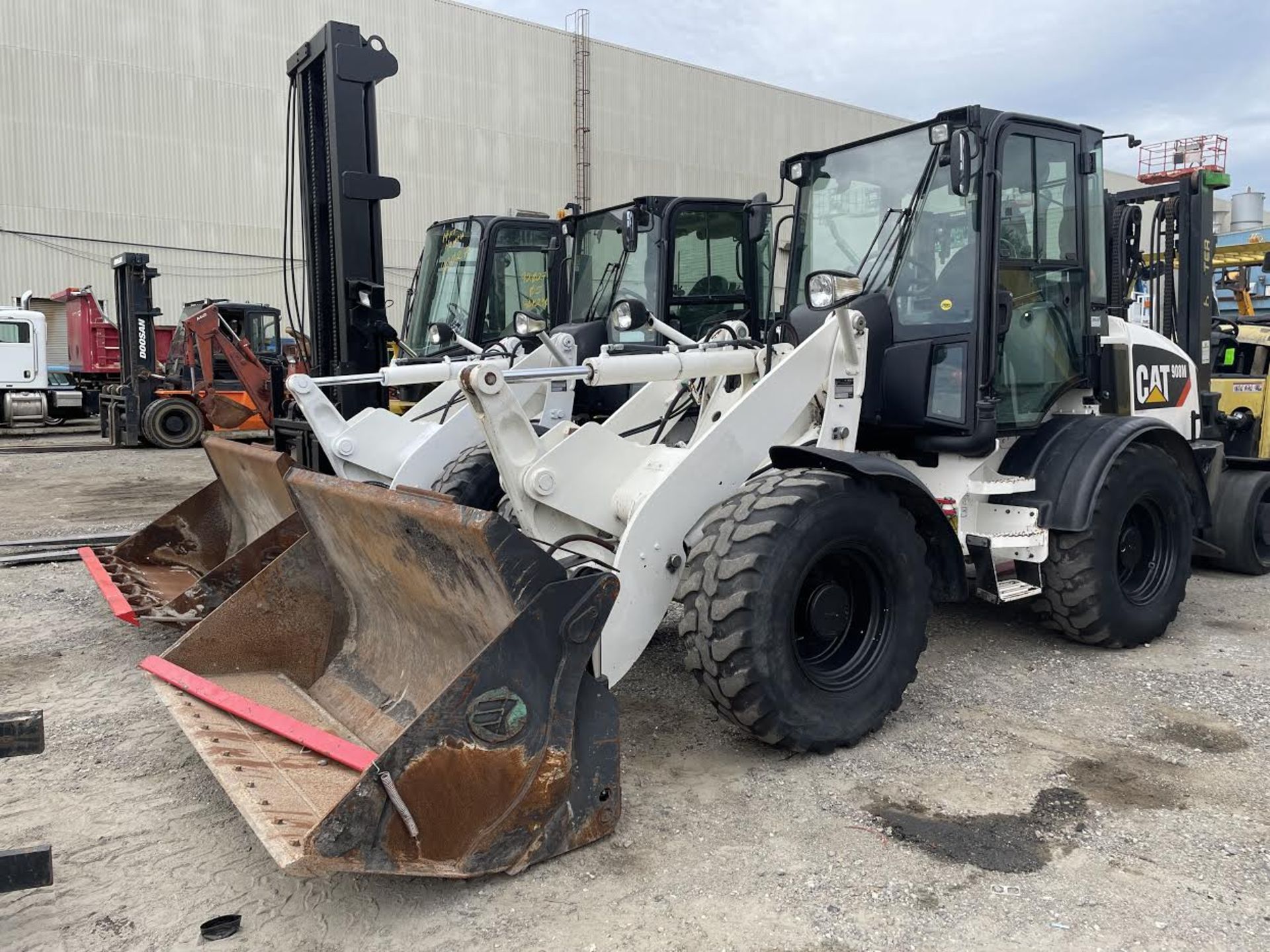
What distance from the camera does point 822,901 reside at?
2.92 meters

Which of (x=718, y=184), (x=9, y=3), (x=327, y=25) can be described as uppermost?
(x=9, y=3)

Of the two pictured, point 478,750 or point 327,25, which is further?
point 327,25

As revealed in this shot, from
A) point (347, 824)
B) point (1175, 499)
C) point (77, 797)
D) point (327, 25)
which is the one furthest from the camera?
point (327, 25)

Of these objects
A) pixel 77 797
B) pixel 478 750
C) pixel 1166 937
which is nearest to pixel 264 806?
pixel 478 750

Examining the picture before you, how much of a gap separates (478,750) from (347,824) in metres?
0.40

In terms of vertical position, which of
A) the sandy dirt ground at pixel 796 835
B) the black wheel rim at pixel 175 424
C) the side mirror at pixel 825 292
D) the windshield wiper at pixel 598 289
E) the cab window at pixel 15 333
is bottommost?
the sandy dirt ground at pixel 796 835

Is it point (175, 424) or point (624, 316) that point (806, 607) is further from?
point (175, 424)

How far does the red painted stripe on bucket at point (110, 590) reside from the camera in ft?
15.5

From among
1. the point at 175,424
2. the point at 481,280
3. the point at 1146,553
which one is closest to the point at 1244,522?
the point at 1146,553

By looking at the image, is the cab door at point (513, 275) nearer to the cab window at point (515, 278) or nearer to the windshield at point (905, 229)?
the cab window at point (515, 278)

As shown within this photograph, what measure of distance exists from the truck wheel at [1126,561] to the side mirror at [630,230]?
3341mm

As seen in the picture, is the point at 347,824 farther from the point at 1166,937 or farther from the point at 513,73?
the point at 513,73

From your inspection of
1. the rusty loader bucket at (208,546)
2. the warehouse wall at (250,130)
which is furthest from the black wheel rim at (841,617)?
the warehouse wall at (250,130)

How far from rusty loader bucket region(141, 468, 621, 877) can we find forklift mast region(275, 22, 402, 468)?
2.57 m
